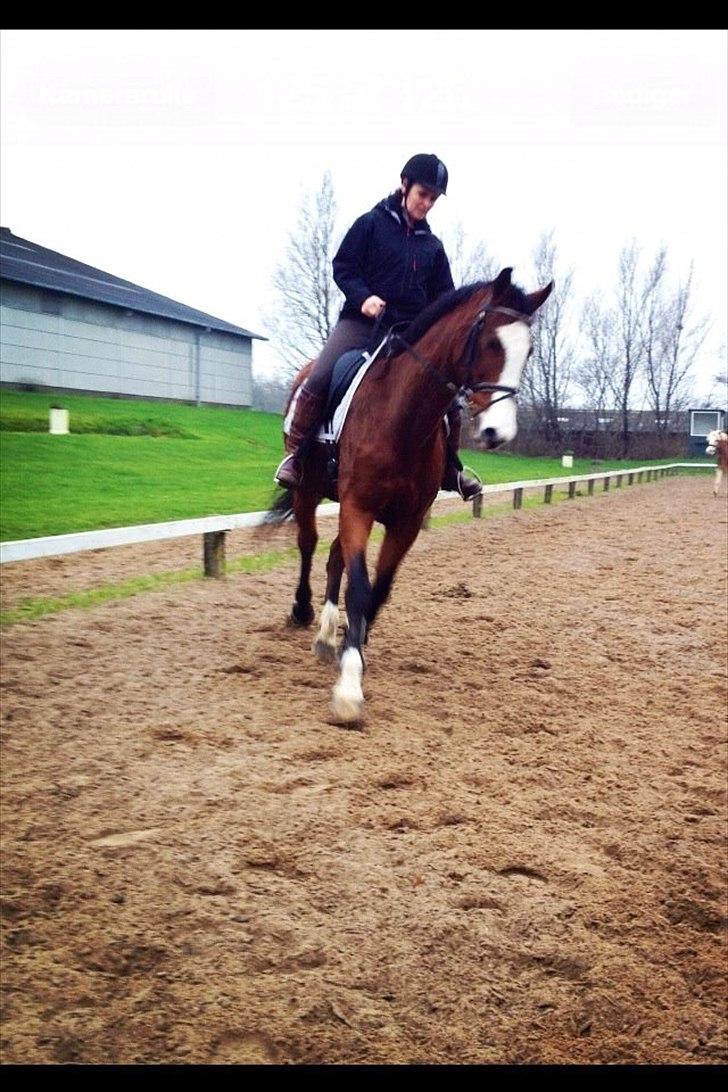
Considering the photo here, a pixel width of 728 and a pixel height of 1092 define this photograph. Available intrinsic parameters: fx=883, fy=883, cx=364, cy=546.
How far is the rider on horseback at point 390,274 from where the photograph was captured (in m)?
4.88

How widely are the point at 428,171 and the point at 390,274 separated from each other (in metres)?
0.61

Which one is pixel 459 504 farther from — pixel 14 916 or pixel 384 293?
pixel 14 916

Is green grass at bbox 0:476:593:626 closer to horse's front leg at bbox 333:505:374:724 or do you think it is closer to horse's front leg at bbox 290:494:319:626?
horse's front leg at bbox 290:494:319:626

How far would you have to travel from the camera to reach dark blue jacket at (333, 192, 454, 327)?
506 centimetres

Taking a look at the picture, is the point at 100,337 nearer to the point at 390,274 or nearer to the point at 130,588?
the point at 130,588

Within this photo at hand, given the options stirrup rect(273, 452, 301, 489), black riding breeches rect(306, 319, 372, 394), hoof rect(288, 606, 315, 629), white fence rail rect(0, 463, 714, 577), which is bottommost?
hoof rect(288, 606, 315, 629)

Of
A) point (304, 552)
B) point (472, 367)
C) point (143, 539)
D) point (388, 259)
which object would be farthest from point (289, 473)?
point (143, 539)

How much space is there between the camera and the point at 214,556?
8.13 meters

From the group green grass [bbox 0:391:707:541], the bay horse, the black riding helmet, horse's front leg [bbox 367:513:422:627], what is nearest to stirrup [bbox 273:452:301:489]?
the bay horse

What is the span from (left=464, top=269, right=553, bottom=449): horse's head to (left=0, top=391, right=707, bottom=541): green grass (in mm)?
5737

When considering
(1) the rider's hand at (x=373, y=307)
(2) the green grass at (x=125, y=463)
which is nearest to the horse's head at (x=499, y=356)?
(1) the rider's hand at (x=373, y=307)

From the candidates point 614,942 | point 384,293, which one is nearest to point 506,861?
point 614,942

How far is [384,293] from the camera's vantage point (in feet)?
17.1

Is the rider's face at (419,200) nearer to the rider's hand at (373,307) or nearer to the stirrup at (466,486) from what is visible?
the rider's hand at (373,307)
